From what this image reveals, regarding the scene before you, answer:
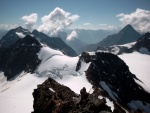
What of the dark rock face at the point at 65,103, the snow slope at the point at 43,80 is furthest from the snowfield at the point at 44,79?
the dark rock face at the point at 65,103

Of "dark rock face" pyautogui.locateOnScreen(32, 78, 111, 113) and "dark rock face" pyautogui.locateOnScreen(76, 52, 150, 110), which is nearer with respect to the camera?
"dark rock face" pyautogui.locateOnScreen(32, 78, 111, 113)

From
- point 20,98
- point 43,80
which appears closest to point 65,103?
point 20,98

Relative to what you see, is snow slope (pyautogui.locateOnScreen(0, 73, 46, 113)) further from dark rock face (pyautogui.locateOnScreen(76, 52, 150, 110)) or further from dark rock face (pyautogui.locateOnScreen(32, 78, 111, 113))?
dark rock face (pyautogui.locateOnScreen(32, 78, 111, 113))

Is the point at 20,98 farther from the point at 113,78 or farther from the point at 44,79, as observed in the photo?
the point at 113,78

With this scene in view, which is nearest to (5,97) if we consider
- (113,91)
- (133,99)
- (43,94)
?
(113,91)

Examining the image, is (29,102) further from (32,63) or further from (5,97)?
(32,63)

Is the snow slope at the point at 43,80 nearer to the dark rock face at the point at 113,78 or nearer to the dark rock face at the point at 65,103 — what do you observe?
the dark rock face at the point at 113,78

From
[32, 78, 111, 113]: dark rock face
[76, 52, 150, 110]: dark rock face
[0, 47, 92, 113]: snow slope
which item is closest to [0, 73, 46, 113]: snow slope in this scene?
[0, 47, 92, 113]: snow slope

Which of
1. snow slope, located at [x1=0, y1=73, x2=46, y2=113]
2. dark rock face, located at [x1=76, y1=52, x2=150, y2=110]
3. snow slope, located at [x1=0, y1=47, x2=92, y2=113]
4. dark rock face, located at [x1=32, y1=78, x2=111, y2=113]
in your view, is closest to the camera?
dark rock face, located at [x1=32, y1=78, x2=111, y2=113]

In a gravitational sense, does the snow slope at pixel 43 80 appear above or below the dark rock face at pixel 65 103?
above
